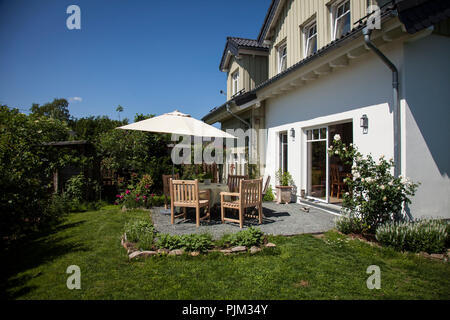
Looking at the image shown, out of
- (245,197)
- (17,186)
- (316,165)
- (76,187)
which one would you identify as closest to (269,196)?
(316,165)

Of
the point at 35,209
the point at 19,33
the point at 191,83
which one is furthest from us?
the point at 191,83

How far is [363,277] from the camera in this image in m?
3.23

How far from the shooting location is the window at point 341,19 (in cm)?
720

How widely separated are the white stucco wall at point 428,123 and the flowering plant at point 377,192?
0.38 metres

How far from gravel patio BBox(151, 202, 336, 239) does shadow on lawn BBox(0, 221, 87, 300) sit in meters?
1.80

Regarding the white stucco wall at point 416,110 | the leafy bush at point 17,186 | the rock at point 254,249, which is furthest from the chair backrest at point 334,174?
the leafy bush at point 17,186

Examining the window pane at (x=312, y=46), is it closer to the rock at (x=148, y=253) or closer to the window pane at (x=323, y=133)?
the window pane at (x=323, y=133)

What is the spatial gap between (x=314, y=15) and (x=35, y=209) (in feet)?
31.3

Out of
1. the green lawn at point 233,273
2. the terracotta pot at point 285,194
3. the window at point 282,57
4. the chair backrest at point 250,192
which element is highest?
the window at point 282,57

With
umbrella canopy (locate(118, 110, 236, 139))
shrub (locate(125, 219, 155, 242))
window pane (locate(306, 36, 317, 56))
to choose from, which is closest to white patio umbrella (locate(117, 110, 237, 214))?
umbrella canopy (locate(118, 110, 236, 139))

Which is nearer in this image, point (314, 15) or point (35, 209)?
point (35, 209)

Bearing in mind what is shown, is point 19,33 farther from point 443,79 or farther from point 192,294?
point 443,79

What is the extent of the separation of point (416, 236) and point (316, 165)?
4.17m
